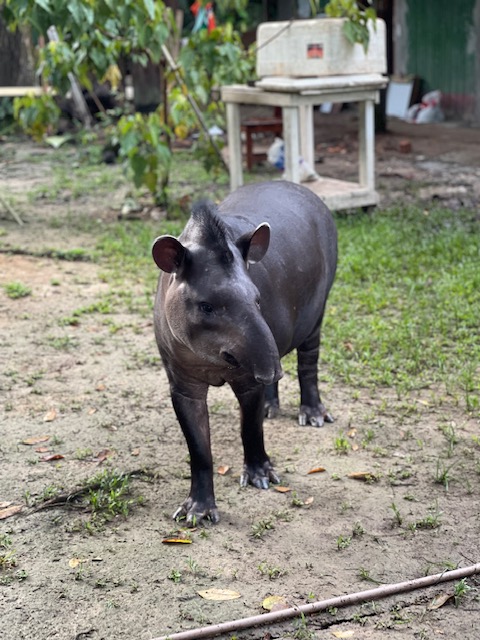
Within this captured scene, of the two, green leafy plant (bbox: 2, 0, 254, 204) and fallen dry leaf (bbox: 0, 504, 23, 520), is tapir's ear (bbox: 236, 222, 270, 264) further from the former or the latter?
green leafy plant (bbox: 2, 0, 254, 204)

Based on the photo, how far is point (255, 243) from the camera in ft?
12.3

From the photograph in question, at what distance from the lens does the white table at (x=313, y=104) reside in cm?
884

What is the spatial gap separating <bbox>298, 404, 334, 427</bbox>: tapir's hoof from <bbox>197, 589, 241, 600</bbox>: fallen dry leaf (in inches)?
67.1

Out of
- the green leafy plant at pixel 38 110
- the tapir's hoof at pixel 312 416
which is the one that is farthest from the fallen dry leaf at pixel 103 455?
the green leafy plant at pixel 38 110

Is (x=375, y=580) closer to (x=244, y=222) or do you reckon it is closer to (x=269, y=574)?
(x=269, y=574)

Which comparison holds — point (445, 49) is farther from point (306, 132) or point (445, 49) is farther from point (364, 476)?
point (364, 476)

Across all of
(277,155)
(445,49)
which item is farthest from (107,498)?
(445,49)

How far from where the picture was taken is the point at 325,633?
3.18m

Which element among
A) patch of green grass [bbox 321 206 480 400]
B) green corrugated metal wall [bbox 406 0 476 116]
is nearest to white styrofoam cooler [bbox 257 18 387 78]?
patch of green grass [bbox 321 206 480 400]

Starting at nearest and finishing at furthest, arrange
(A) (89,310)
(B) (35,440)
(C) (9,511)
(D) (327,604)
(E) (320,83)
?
1. (D) (327,604)
2. (C) (9,511)
3. (B) (35,440)
4. (A) (89,310)
5. (E) (320,83)

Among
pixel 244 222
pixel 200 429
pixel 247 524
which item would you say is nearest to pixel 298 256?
pixel 244 222

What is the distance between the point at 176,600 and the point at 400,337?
10.4 feet

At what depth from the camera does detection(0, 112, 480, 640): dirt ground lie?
3312 mm

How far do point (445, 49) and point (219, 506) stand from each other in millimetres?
14178
